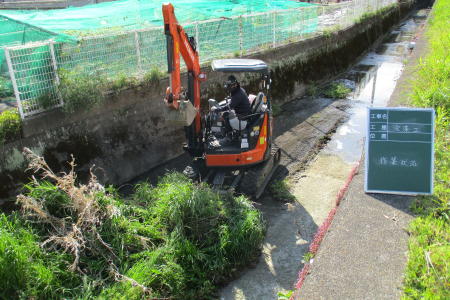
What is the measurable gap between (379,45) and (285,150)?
1748 centimetres

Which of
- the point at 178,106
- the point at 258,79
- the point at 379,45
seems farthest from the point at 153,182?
the point at 379,45

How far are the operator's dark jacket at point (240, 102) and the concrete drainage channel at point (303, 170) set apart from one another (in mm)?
1634

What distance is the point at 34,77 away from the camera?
555cm

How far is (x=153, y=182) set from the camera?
677cm

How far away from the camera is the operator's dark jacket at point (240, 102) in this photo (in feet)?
19.7

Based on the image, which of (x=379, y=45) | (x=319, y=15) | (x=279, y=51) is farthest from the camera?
(x=379, y=45)

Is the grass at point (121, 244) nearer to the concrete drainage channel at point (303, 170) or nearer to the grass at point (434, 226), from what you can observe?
the concrete drainage channel at point (303, 170)

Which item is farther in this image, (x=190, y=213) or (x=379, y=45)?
(x=379, y=45)

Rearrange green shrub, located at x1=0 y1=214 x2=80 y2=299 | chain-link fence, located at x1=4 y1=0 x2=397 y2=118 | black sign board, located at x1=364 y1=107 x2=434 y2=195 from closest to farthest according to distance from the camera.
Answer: green shrub, located at x1=0 y1=214 x2=80 y2=299 < black sign board, located at x1=364 y1=107 x2=434 y2=195 < chain-link fence, located at x1=4 y1=0 x2=397 y2=118

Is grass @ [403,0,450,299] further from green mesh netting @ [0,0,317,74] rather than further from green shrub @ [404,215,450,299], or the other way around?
green mesh netting @ [0,0,317,74]

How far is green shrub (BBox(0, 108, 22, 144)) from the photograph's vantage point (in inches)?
203

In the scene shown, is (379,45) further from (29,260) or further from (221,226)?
(29,260)

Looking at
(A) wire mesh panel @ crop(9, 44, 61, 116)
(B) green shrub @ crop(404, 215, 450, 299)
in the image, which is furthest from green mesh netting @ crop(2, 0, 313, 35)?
(B) green shrub @ crop(404, 215, 450, 299)

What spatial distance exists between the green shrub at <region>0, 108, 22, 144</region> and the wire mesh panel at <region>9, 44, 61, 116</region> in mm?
187
